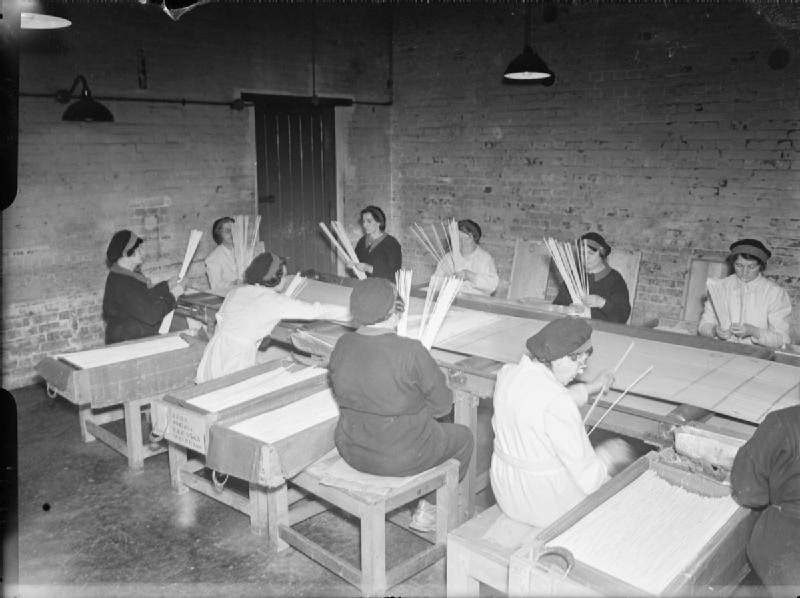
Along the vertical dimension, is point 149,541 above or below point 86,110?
below

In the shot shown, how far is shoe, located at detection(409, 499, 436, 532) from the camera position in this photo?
348 cm

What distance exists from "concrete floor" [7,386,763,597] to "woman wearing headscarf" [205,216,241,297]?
1.95 metres

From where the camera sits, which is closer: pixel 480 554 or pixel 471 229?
pixel 480 554

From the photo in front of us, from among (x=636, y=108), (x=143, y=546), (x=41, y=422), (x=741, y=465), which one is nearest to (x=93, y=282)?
(x=41, y=422)

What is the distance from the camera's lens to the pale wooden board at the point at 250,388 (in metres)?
3.32

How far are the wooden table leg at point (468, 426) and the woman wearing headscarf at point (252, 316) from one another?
3.01 ft

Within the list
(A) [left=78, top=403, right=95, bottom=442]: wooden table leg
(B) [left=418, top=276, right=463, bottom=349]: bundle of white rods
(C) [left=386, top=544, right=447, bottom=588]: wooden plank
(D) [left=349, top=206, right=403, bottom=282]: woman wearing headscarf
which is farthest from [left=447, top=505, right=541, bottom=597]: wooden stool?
(D) [left=349, top=206, right=403, bottom=282]: woman wearing headscarf

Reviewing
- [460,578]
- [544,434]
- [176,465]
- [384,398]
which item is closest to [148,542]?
[176,465]

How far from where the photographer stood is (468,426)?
3.47m

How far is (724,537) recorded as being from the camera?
219cm

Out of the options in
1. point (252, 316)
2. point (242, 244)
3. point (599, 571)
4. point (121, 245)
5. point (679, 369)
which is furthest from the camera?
point (242, 244)

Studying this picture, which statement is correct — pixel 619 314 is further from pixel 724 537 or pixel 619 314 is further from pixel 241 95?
pixel 241 95

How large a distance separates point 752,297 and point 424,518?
252 cm

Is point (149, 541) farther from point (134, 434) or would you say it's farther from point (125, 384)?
point (125, 384)
